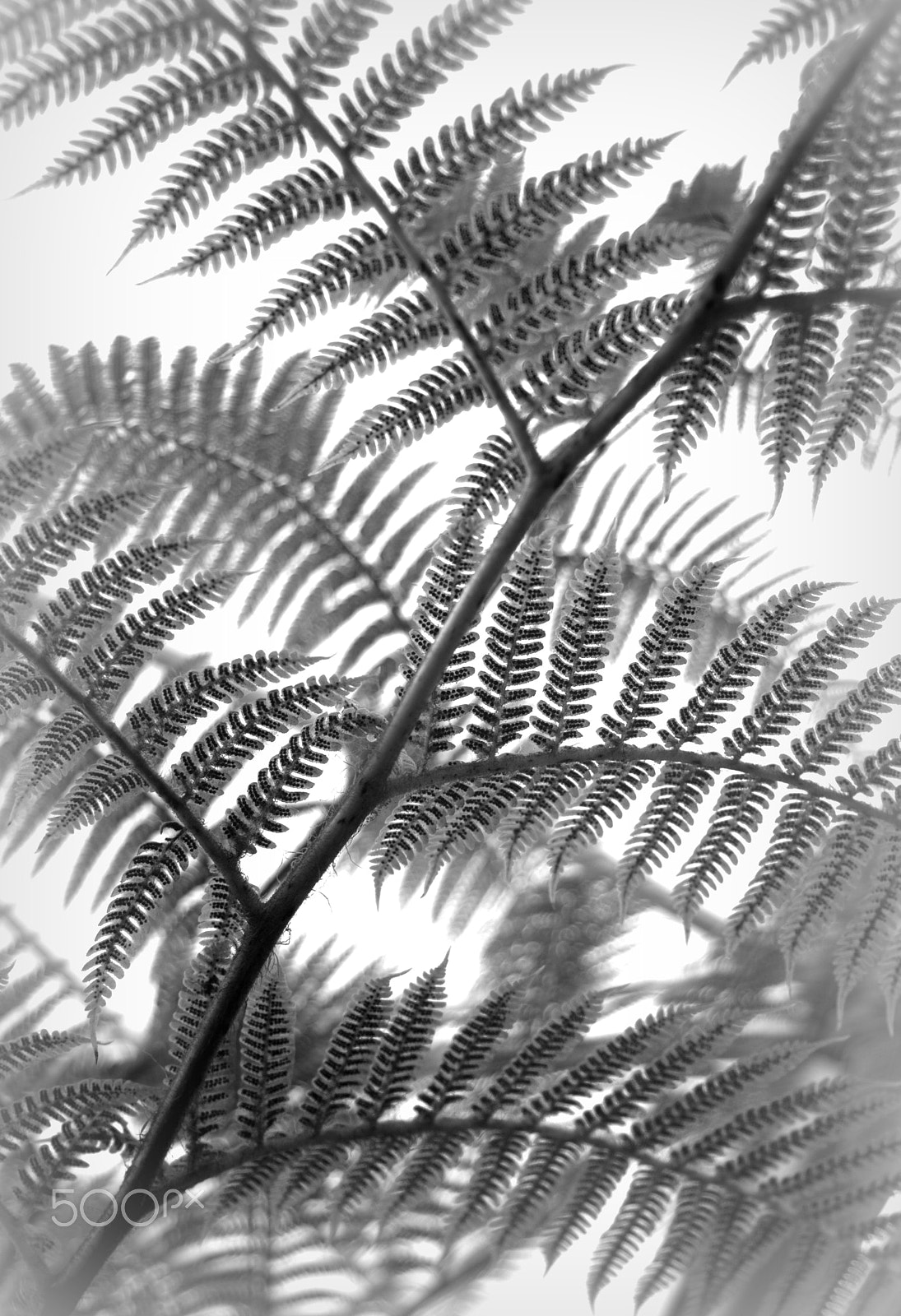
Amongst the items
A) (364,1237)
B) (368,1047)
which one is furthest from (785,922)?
(364,1237)

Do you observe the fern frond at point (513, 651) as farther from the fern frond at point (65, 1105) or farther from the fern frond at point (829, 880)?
the fern frond at point (65, 1105)

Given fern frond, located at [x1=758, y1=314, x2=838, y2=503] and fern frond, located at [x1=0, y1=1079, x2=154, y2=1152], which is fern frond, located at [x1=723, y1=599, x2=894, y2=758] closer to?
fern frond, located at [x1=758, y1=314, x2=838, y2=503]

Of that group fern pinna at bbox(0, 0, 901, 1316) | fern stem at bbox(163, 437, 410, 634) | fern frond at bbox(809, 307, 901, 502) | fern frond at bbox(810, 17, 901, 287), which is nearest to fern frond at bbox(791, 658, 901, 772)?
fern pinna at bbox(0, 0, 901, 1316)

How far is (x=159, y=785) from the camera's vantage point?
57 centimetres

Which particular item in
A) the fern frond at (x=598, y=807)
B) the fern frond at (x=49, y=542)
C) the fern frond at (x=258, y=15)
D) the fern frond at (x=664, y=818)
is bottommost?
the fern frond at (x=664, y=818)

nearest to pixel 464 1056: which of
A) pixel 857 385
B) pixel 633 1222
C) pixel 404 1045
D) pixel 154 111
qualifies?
pixel 404 1045

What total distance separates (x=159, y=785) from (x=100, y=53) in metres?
0.37

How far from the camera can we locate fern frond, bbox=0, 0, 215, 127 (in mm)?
490

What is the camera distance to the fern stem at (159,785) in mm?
569

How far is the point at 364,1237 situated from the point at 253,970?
36 centimetres

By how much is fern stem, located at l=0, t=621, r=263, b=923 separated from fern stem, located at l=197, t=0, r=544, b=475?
0.88ft

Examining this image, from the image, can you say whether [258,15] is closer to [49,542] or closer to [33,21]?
[33,21]

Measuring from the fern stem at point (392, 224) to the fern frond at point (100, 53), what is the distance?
0.7 inches

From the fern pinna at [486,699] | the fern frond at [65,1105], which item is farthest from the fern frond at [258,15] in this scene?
the fern frond at [65,1105]
